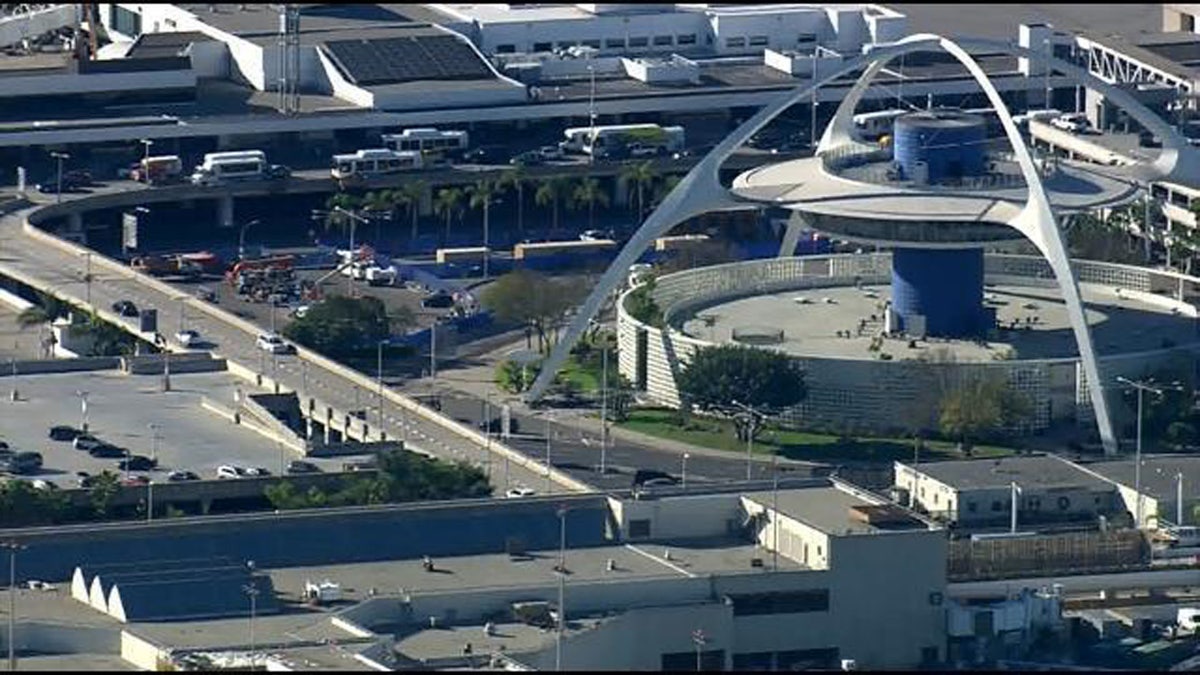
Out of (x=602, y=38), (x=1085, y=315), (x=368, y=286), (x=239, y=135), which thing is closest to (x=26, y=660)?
(x=1085, y=315)

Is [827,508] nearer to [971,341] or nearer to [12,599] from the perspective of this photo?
[12,599]

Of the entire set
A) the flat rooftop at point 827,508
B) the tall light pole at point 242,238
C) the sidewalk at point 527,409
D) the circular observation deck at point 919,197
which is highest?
the circular observation deck at point 919,197

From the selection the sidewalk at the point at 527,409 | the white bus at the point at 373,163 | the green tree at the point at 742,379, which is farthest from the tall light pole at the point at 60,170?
the green tree at the point at 742,379

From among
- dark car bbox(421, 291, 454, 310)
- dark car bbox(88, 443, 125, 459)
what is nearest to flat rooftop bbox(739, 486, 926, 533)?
dark car bbox(88, 443, 125, 459)

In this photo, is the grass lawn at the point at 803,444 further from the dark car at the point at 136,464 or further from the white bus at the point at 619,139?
the white bus at the point at 619,139

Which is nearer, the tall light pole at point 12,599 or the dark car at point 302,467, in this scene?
the tall light pole at point 12,599

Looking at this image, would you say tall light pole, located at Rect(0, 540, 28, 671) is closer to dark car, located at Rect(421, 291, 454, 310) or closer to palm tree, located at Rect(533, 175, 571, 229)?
dark car, located at Rect(421, 291, 454, 310)
